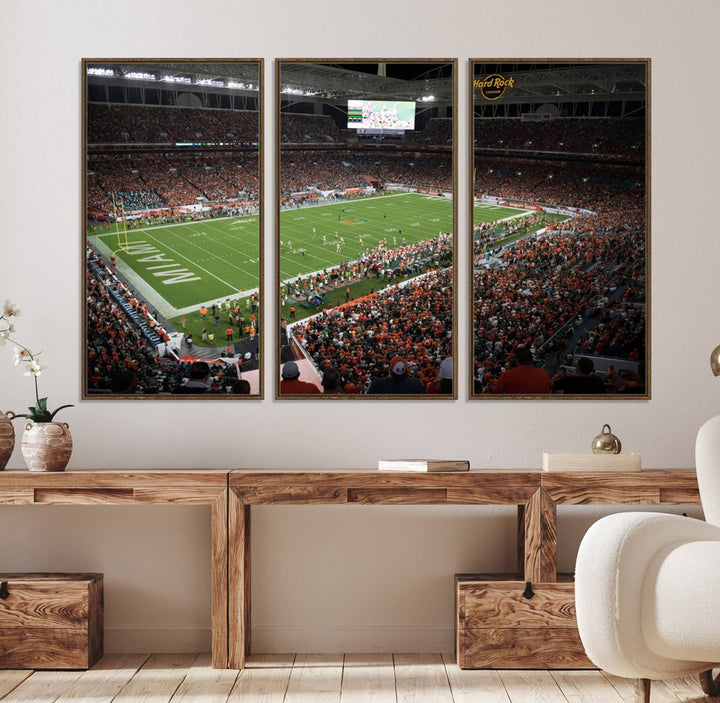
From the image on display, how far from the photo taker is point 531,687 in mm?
2809

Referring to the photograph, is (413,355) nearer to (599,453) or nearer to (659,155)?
(599,453)

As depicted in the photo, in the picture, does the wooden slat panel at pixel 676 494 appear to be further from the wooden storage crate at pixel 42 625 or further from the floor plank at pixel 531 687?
the wooden storage crate at pixel 42 625

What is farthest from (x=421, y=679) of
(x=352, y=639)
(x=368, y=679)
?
(x=352, y=639)

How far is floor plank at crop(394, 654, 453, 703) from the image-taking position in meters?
2.75

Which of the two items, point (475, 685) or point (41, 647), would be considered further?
point (41, 647)

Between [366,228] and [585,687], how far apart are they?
186cm

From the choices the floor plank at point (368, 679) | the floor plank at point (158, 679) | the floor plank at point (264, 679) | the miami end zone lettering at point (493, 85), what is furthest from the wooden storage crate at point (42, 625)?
the miami end zone lettering at point (493, 85)

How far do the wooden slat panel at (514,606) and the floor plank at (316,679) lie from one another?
49cm

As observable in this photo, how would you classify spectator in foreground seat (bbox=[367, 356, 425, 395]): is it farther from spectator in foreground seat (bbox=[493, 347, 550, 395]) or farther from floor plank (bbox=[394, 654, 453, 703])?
floor plank (bbox=[394, 654, 453, 703])

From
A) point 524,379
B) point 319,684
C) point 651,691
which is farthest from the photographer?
point 524,379

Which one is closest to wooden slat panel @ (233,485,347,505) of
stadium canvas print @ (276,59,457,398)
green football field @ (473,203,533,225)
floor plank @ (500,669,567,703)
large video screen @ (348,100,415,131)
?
stadium canvas print @ (276,59,457,398)

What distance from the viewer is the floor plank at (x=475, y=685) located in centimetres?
271

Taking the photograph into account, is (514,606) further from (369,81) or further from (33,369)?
(369,81)

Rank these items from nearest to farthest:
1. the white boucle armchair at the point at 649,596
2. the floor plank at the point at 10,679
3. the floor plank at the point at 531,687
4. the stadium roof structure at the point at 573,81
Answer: the white boucle armchair at the point at 649,596
the floor plank at the point at 531,687
the floor plank at the point at 10,679
the stadium roof structure at the point at 573,81
